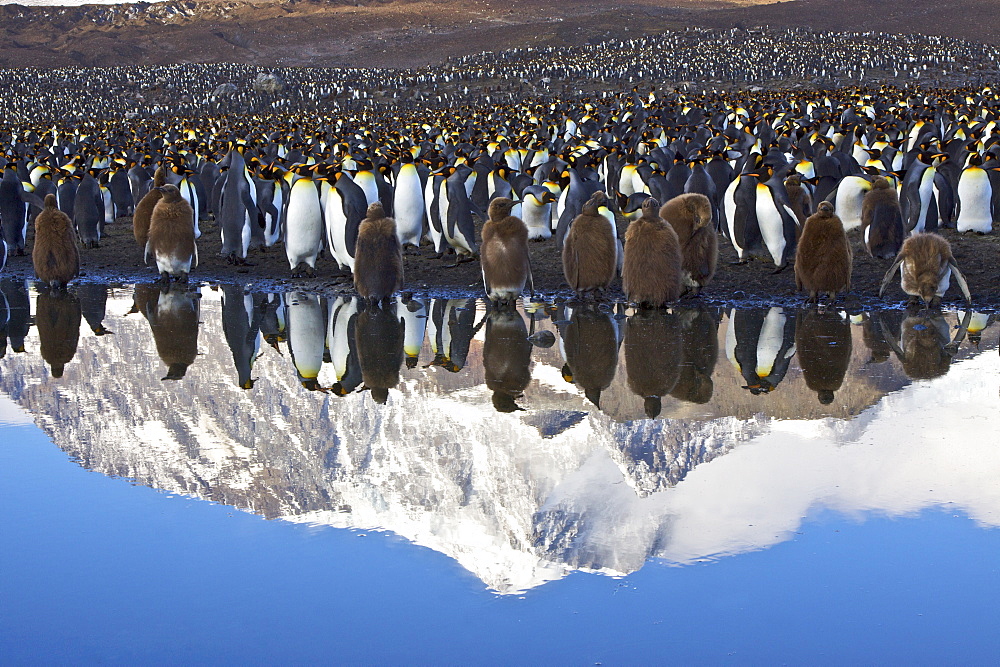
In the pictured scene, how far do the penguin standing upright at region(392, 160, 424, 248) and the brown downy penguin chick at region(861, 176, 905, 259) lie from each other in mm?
4115

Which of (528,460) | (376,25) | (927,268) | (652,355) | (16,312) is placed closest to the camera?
(528,460)

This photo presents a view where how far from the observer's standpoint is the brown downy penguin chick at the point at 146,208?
1056 cm

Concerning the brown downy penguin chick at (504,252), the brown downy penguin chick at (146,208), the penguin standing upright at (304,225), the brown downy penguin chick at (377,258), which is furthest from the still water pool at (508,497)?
the brown downy penguin chick at (146,208)

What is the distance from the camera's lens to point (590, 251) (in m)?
7.91

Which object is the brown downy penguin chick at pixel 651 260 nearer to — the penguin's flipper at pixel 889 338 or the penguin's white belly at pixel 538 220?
the penguin's flipper at pixel 889 338

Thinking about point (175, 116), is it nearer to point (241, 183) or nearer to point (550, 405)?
→ point (241, 183)

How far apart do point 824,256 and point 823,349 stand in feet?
4.58

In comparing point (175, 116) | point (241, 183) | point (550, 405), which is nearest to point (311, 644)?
point (550, 405)

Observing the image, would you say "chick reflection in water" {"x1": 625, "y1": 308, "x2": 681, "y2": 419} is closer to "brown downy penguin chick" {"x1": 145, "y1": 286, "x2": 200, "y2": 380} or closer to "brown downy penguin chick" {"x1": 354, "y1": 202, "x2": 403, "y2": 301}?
"brown downy penguin chick" {"x1": 354, "y1": 202, "x2": 403, "y2": 301}

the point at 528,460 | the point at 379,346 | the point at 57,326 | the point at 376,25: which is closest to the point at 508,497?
the point at 528,460

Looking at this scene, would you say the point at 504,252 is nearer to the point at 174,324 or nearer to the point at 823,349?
the point at 823,349

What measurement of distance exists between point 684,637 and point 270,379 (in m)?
3.69

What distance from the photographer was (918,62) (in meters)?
43.2

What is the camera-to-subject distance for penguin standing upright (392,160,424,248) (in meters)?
10.2
